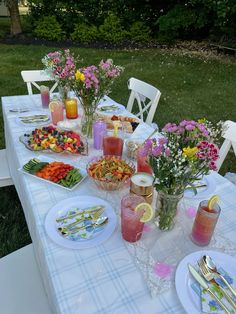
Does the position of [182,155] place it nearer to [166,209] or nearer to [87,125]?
[166,209]

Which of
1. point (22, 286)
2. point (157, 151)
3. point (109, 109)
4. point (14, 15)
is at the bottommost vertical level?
point (22, 286)

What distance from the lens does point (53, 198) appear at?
142cm

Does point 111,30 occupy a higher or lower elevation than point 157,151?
lower

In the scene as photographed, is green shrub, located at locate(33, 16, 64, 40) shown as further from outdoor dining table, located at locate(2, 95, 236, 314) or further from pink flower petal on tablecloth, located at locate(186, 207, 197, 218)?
pink flower petal on tablecloth, located at locate(186, 207, 197, 218)

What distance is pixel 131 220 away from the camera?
114 cm

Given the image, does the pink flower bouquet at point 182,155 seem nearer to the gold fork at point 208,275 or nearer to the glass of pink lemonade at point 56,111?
the gold fork at point 208,275

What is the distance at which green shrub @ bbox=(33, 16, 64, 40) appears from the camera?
8938 millimetres

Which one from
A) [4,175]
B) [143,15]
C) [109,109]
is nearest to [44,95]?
[109,109]

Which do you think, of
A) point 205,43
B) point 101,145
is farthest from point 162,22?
point 101,145

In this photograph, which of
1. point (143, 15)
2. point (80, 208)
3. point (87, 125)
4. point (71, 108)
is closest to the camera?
point (80, 208)

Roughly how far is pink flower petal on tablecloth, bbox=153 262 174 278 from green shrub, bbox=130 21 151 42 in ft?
30.5

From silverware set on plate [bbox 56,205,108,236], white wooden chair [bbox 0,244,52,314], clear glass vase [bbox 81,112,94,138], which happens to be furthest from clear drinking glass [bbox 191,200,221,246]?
clear glass vase [bbox 81,112,94,138]

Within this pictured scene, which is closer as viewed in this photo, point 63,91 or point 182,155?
point 182,155

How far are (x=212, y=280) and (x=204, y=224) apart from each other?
0.21m
